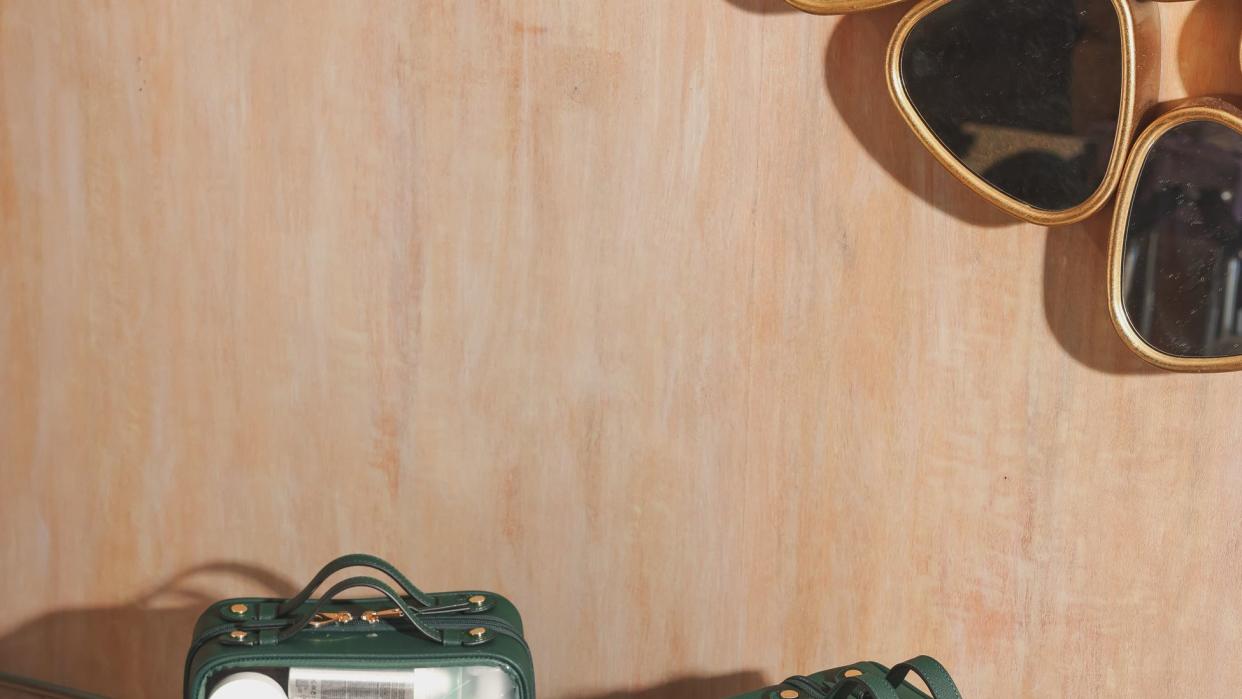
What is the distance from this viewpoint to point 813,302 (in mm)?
871

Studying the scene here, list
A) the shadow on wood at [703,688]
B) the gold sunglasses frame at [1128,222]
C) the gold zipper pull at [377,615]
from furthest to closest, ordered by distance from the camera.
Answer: the shadow on wood at [703,688], the gold zipper pull at [377,615], the gold sunglasses frame at [1128,222]

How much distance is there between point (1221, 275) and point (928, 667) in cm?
33

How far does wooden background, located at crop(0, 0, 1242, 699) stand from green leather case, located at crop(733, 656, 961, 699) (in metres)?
0.11

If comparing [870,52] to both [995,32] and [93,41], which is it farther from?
[93,41]

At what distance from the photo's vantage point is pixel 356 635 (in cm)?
80

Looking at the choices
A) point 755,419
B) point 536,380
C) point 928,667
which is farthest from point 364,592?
point 928,667

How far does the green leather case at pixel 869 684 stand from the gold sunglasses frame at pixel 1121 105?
0.32 meters

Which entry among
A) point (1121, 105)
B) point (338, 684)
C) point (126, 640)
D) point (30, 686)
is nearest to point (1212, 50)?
point (1121, 105)

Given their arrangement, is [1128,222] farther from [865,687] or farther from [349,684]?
[349,684]

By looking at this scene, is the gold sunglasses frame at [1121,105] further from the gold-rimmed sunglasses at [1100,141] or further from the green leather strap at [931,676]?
the green leather strap at [931,676]

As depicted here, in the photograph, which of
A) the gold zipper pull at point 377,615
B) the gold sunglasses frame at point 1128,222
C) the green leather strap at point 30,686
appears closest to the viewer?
the gold sunglasses frame at point 1128,222

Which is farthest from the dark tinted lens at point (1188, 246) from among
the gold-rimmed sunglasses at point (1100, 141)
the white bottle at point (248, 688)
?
the white bottle at point (248, 688)

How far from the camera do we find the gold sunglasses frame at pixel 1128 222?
70 cm

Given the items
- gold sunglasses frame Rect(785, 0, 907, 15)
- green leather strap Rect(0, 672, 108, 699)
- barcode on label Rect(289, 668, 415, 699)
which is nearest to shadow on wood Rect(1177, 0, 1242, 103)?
gold sunglasses frame Rect(785, 0, 907, 15)
